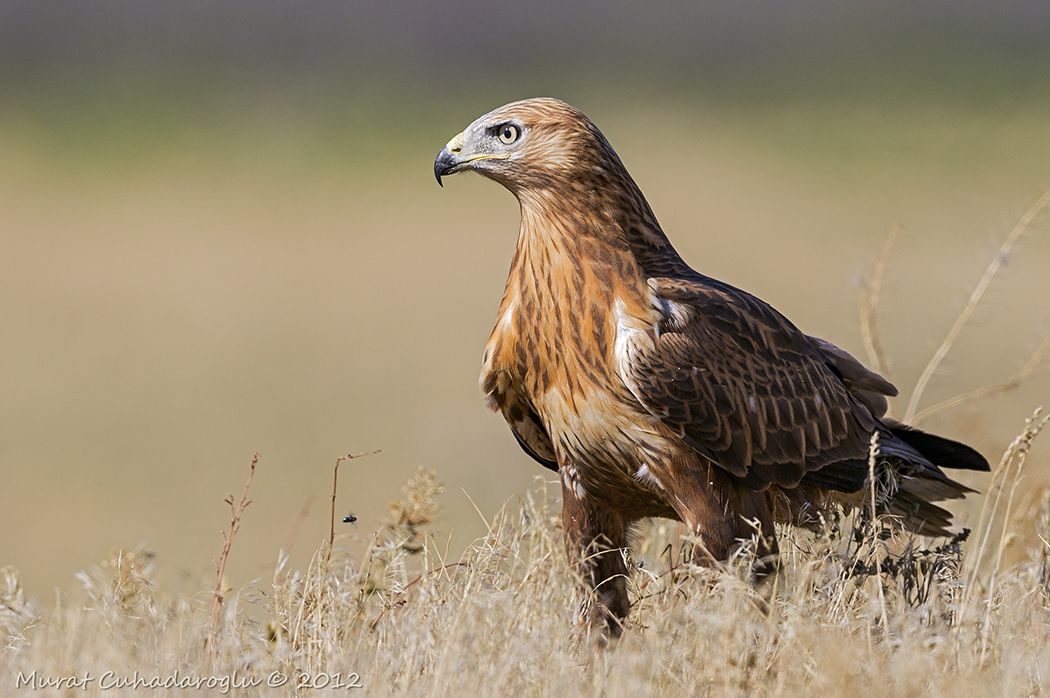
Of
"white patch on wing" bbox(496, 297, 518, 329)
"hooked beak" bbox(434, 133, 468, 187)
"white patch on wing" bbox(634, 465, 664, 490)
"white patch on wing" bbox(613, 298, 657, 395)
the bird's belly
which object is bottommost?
"white patch on wing" bbox(634, 465, 664, 490)

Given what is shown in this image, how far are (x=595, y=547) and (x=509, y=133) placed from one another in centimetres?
150

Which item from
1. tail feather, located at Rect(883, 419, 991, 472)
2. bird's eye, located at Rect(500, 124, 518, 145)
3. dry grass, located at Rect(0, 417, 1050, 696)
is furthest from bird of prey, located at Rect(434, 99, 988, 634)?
tail feather, located at Rect(883, 419, 991, 472)

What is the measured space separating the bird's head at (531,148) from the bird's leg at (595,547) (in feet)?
3.40

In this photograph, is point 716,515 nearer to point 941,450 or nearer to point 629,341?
point 629,341

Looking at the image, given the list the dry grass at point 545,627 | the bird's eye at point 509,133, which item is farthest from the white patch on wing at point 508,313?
the dry grass at point 545,627

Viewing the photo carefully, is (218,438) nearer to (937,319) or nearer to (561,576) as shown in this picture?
(937,319)

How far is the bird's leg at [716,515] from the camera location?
441cm

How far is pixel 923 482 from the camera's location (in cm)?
526

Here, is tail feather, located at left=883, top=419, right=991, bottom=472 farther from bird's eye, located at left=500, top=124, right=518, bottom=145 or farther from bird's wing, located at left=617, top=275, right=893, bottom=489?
bird's eye, located at left=500, top=124, right=518, bottom=145

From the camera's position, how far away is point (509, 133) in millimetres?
4715

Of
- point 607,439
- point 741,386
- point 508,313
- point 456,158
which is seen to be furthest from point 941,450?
point 456,158

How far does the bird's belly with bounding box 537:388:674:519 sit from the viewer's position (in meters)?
4.42

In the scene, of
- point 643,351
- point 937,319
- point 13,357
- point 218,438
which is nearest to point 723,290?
point 643,351

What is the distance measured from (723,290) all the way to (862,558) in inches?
42.4
